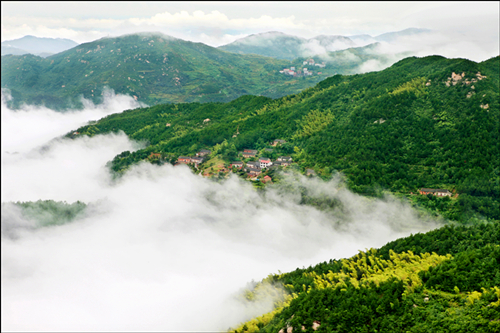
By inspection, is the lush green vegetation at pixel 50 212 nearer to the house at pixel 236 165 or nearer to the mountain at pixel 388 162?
the mountain at pixel 388 162

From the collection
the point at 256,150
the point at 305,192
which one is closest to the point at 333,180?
the point at 305,192

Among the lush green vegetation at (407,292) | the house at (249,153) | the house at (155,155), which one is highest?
the house at (155,155)

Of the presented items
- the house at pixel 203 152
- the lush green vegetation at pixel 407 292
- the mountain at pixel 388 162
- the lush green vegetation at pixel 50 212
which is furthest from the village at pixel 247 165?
the lush green vegetation at pixel 407 292

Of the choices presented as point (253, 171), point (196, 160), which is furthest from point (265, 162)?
point (196, 160)

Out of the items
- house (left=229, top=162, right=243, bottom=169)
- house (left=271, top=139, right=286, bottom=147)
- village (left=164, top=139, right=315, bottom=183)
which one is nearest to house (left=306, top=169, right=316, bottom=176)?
village (left=164, top=139, right=315, bottom=183)

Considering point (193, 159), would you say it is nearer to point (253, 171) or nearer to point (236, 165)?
point (236, 165)

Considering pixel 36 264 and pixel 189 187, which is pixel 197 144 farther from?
pixel 36 264
